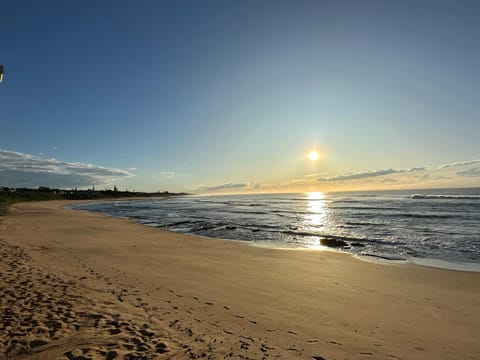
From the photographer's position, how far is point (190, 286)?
341 inches

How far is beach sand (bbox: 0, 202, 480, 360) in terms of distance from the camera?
5.02m

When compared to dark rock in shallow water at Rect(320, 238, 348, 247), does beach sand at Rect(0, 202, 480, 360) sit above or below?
above

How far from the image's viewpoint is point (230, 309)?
22.6 feet

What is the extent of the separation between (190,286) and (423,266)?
31.6 feet

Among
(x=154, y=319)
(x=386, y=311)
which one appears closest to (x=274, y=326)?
(x=154, y=319)

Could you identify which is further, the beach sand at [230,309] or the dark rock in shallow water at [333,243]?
the dark rock in shallow water at [333,243]

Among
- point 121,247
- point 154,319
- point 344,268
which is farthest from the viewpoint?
point 121,247

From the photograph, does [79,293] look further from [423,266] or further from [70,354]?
[423,266]

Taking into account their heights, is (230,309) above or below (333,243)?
above

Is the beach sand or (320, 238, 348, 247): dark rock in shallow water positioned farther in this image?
(320, 238, 348, 247): dark rock in shallow water

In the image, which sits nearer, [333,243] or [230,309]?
[230,309]

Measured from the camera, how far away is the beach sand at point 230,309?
16.5ft

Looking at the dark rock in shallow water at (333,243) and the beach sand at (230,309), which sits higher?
the beach sand at (230,309)

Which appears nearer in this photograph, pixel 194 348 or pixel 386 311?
pixel 194 348
